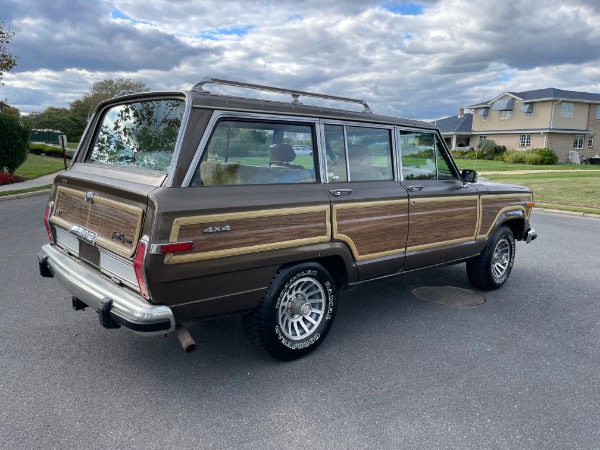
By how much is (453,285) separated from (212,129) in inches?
156

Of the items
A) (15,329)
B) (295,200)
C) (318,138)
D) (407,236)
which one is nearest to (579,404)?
(407,236)

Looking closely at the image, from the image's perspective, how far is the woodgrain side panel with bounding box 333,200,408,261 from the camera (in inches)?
151

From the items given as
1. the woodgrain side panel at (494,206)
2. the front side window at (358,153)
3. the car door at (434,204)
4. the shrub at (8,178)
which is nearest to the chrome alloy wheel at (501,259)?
the woodgrain side panel at (494,206)

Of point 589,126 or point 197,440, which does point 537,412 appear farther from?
point 589,126

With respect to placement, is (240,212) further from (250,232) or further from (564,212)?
(564,212)

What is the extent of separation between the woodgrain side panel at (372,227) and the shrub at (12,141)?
16836 millimetres

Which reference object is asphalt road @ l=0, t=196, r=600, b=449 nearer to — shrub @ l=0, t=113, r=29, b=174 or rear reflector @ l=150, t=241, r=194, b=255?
rear reflector @ l=150, t=241, r=194, b=255

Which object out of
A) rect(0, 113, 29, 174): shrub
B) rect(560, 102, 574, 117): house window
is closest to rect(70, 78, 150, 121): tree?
rect(0, 113, 29, 174): shrub

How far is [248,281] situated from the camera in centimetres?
330

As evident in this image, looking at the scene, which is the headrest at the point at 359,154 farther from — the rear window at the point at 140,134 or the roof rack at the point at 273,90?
the rear window at the point at 140,134

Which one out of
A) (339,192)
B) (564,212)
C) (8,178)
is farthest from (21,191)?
(564,212)

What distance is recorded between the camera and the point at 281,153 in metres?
3.78

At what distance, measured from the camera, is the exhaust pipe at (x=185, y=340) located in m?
3.00

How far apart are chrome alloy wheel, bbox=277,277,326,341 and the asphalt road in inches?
9.9
